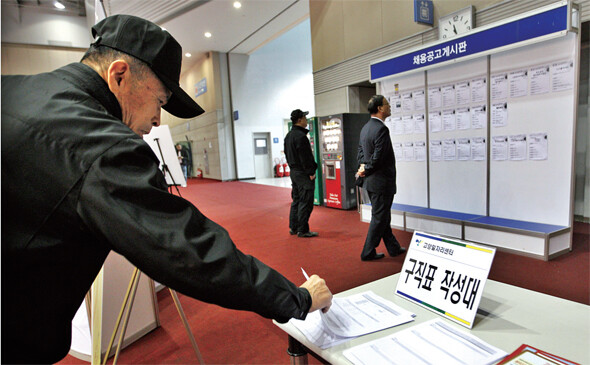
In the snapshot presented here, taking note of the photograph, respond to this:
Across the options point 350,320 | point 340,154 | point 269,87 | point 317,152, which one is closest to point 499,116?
→ point 340,154

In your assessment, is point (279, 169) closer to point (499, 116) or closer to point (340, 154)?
point (340, 154)

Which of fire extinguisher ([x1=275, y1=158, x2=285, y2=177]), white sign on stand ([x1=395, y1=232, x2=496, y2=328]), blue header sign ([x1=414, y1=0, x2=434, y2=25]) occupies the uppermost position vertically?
blue header sign ([x1=414, y1=0, x2=434, y2=25])

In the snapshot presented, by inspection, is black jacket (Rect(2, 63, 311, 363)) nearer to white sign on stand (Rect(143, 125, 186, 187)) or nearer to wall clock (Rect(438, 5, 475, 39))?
white sign on stand (Rect(143, 125, 186, 187))

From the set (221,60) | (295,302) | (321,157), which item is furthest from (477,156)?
(221,60)

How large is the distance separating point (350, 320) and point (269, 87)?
50.7 feet

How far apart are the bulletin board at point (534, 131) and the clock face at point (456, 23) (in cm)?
109

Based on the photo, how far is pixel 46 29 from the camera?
2.87m

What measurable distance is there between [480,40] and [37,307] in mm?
4935

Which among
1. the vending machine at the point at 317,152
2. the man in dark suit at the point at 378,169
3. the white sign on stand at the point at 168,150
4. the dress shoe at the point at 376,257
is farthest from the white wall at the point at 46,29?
the vending machine at the point at 317,152

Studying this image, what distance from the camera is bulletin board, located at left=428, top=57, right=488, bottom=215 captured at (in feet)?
15.2

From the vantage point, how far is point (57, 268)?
2.21ft

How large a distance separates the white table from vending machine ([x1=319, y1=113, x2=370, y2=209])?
18.3ft

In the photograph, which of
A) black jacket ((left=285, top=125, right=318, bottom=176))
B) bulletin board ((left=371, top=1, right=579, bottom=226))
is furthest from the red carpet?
black jacket ((left=285, top=125, right=318, bottom=176))

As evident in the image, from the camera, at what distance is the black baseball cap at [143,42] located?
0.83 meters
